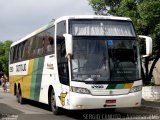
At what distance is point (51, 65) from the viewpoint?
1780 centimetres

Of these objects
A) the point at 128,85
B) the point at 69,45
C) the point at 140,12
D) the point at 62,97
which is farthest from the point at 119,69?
the point at 140,12

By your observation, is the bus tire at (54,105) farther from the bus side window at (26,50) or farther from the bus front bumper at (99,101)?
the bus side window at (26,50)

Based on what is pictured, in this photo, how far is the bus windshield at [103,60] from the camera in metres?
15.4

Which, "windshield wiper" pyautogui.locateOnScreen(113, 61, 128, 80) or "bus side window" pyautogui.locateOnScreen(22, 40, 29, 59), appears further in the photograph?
"bus side window" pyautogui.locateOnScreen(22, 40, 29, 59)

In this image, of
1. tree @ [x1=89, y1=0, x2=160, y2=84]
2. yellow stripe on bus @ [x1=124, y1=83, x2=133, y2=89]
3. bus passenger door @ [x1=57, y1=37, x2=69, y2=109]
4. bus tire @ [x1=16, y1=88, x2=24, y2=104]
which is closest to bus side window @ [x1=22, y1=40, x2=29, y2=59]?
bus tire @ [x1=16, y1=88, x2=24, y2=104]

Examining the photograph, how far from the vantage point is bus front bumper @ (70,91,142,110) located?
15219mm

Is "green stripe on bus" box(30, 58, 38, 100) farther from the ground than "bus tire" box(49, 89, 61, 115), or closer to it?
farther from the ground

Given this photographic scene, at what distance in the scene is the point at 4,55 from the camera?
97000mm

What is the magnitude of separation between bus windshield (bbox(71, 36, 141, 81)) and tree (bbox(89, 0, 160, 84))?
658cm

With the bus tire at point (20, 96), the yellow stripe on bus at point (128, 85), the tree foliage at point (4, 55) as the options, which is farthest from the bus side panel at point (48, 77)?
the tree foliage at point (4, 55)

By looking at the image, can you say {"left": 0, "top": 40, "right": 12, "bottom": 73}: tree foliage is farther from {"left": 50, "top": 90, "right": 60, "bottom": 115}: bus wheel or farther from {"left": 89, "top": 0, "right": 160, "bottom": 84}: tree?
{"left": 50, "top": 90, "right": 60, "bottom": 115}: bus wheel

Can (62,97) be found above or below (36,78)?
below

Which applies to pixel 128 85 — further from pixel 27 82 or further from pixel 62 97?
pixel 27 82

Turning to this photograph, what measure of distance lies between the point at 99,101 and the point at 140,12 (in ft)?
27.6
